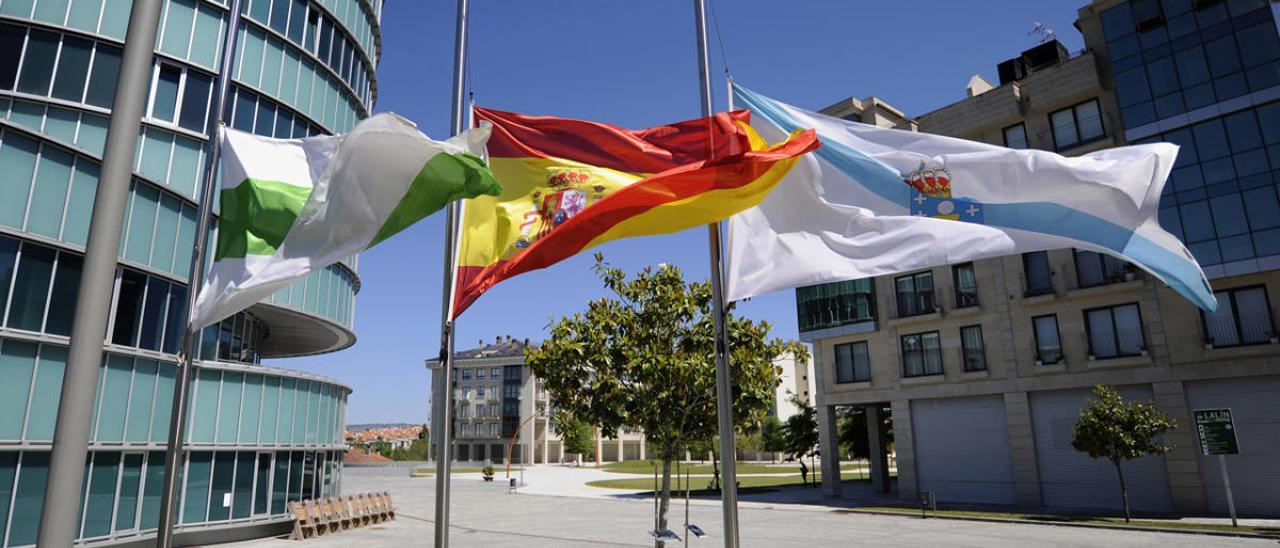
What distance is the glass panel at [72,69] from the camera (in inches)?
918

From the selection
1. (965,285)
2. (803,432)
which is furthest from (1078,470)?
(803,432)

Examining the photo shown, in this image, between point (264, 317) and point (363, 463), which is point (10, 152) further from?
point (363, 463)

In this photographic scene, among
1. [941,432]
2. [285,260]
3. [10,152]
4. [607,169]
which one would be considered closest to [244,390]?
[10,152]

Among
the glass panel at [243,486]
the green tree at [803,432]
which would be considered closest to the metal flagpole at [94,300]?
the glass panel at [243,486]

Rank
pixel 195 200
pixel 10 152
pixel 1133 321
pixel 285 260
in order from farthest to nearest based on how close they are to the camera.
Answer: pixel 1133 321 < pixel 195 200 < pixel 10 152 < pixel 285 260

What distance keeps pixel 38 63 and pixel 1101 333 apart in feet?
139

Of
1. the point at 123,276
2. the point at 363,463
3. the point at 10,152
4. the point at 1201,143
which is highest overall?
the point at 1201,143

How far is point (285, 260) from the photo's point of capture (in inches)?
368

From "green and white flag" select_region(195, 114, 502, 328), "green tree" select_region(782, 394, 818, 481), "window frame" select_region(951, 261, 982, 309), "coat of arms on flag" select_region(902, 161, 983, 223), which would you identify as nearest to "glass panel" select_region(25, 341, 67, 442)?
"green and white flag" select_region(195, 114, 502, 328)

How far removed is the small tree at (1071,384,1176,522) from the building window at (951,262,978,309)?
32.1ft

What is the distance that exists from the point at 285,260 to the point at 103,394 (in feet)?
52.3

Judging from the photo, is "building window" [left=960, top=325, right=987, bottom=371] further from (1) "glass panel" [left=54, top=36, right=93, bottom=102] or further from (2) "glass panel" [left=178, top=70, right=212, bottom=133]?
(1) "glass panel" [left=54, top=36, right=93, bottom=102]

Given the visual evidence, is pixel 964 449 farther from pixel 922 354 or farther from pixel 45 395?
pixel 45 395

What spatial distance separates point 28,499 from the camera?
18.5m
